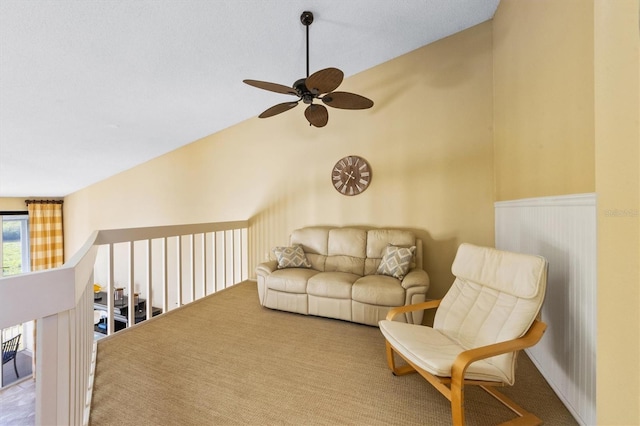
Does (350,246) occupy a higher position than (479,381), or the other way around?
(350,246)

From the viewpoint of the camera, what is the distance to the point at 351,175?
3846mm

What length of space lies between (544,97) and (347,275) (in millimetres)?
2323

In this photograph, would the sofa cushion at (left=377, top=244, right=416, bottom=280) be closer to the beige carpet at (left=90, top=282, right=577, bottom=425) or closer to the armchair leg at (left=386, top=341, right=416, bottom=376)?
the beige carpet at (left=90, top=282, right=577, bottom=425)

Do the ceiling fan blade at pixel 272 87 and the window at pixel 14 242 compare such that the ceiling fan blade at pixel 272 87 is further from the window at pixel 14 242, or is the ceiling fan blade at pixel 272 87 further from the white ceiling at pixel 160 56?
the window at pixel 14 242

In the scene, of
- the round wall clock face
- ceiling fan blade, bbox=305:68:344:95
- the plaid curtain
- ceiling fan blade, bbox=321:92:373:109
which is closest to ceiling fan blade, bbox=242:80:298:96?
ceiling fan blade, bbox=305:68:344:95

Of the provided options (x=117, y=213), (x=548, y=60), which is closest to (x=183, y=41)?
(x=548, y=60)

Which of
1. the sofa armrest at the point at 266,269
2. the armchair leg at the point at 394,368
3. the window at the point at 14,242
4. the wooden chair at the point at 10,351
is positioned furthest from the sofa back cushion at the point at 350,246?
the window at the point at 14,242

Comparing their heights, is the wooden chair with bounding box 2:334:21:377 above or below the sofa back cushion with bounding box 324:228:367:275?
below

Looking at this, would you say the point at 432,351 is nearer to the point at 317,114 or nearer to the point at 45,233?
the point at 317,114

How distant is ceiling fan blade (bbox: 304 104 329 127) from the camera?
253 cm

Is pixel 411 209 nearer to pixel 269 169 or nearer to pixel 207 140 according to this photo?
pixel 269 169

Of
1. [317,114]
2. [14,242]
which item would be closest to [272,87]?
[317,114]

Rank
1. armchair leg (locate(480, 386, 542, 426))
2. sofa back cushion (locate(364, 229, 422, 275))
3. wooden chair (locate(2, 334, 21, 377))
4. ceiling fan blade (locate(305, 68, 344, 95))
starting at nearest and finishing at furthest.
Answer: armchair leg (locate(480, 386, 542, 426)) → ceiling fan blade (locate(305, 68, 344, 95)) → sofa back cushion (locate(364, 229, 422, 275)) → wooden chair (locate(2, 334, 21, 377))

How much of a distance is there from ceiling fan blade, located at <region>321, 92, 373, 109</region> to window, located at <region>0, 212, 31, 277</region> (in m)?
7.41
